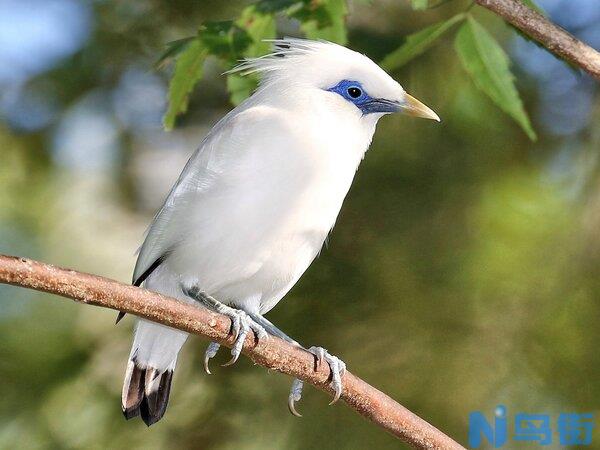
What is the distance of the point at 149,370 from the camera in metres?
3.29

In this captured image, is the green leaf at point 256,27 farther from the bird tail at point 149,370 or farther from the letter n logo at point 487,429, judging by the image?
the letter n logo at point 487,429

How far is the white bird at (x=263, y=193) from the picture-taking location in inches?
115

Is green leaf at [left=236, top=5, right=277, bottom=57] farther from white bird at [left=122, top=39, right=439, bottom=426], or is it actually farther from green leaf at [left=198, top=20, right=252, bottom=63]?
white bird at [left=122, top=39, right=439, bottom=426]

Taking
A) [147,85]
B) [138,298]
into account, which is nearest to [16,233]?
[147,85]

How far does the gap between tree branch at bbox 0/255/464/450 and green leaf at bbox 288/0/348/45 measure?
2.81 ft

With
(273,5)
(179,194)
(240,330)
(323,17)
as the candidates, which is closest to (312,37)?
(323,17)

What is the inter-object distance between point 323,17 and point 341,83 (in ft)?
1.38

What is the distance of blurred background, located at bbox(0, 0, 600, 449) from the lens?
377 cm

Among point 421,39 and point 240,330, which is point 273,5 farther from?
point 240,330

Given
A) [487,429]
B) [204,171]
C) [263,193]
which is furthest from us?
[487,429]

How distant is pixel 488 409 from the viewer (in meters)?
3.76

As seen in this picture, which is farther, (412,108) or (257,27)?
(412,108)

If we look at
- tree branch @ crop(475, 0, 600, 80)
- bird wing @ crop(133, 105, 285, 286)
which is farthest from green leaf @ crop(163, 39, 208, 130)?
tree branch @ crop(475, 0, 600, 80)

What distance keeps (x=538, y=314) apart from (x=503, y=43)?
1.11 metres
